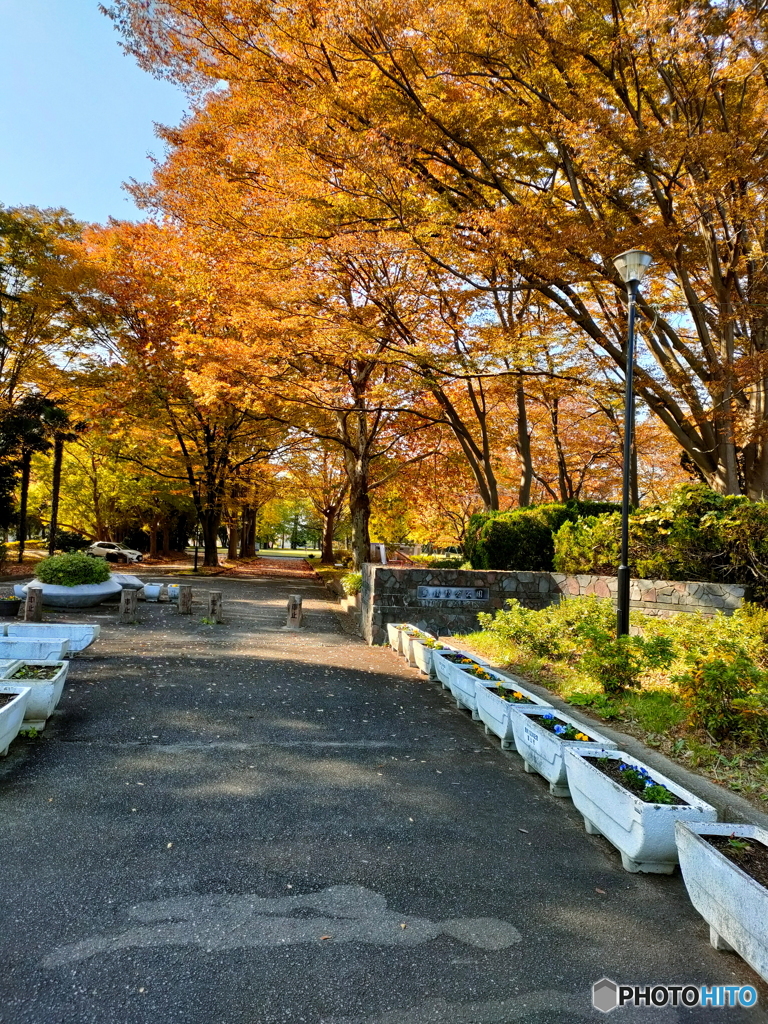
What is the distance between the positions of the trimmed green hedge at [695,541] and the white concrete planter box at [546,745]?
4.06 meters

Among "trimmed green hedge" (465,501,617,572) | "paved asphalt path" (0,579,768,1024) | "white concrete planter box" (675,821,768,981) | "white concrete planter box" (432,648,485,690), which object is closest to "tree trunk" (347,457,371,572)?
"trimmed green hedge" (465,501,617,572)

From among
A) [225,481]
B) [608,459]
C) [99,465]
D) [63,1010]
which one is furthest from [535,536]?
[99,465]

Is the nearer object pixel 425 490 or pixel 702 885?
pixel 702 885

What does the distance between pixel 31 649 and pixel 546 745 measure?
4.66 m

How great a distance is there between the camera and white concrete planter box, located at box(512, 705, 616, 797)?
11.8ft

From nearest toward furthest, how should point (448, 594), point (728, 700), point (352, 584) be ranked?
point (728, 700) < point (448, 594) < point (352, 584)

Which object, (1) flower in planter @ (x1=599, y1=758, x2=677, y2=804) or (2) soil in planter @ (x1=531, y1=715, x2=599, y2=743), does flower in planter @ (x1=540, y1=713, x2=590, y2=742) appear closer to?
(2) soil in planter @ (x1=531, y1=715, x2=599, y2=743)

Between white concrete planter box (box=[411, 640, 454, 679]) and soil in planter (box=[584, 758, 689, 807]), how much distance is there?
3.45 m

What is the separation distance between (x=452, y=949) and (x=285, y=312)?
10.7 m

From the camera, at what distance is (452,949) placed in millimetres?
2176

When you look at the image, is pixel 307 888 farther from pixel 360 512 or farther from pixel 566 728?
pixel 360 512

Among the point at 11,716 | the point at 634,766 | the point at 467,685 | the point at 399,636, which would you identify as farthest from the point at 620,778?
the point at 399,636

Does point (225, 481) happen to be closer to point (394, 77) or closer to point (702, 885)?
point (394, 77)

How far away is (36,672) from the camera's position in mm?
4633
